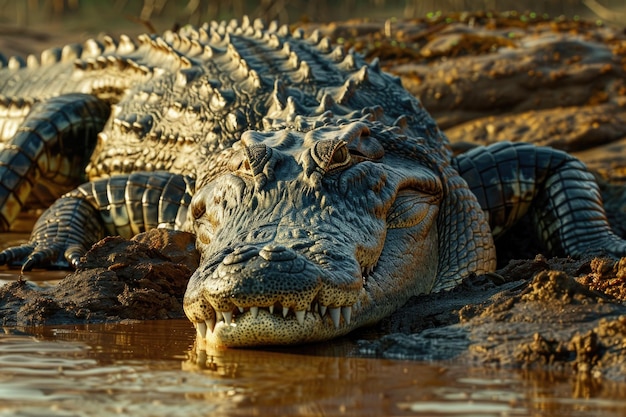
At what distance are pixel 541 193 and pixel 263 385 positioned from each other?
355 cm

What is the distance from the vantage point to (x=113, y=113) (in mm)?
6891

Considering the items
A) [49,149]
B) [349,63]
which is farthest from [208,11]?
[349,63]

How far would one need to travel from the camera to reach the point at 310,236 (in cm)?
352

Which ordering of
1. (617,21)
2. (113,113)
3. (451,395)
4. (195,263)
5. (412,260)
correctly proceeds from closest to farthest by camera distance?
(451,395)
(412,260)
(195,263)
(113,113)
(617,21)

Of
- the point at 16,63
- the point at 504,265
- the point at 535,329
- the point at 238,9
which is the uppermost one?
the point at 238,9

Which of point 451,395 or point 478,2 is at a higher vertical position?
point 478,2

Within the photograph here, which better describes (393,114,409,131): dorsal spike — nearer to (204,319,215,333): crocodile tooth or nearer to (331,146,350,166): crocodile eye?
(331,146,350,166): crocodile eye

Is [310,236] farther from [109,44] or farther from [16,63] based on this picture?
[16,63]

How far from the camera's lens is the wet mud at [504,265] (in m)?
3.08

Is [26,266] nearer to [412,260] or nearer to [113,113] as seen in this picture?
[113,113]

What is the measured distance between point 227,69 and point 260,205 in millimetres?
2607

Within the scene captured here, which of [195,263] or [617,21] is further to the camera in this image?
[617,21]

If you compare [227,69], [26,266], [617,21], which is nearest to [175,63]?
[227,69]

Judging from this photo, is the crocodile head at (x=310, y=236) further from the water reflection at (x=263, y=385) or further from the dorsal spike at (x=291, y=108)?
the dorsal spike at (x=291, y=108)
